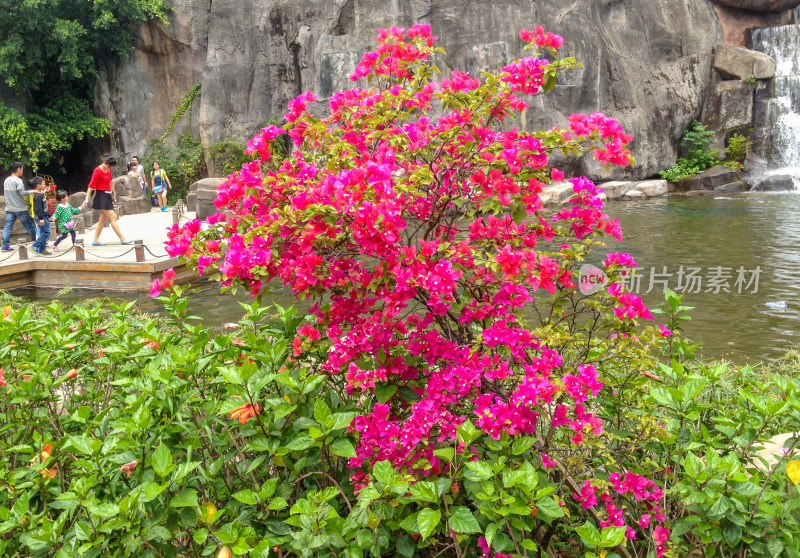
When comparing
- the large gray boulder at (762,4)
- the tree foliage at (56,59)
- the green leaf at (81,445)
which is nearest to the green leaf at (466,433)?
the green leaf at (81,445)

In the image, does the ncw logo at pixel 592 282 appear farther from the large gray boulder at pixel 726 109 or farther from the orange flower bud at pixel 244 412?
the large gray boulder at pixel 726 109

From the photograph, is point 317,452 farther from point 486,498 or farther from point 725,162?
point 725,162

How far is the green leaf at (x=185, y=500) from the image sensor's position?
72.2 inches

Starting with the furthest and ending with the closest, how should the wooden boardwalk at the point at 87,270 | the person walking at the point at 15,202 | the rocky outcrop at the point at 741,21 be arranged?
1. the rocky outcrop at the point at 741,21
2. the person walking at the point at 15,202
3. the wooden boardwalk at the point at 87,270

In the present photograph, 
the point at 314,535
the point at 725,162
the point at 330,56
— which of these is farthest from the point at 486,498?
the point at 725,162

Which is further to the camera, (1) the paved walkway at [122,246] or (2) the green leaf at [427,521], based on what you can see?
(1) the paved walkway at [122,246]

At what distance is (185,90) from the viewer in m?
23.2

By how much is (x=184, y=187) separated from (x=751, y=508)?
22.3 m

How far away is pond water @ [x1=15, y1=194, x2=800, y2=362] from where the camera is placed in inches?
269

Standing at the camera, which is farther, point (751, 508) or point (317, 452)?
point (317, 452)

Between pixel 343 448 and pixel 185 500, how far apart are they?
1.54 ft

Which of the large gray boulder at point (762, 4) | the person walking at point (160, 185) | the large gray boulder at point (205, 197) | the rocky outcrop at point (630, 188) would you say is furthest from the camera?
the large gray boulder at point (762, 4)

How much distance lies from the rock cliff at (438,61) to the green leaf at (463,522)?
19.7 m

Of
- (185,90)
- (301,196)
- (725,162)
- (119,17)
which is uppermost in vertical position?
(119,17)
